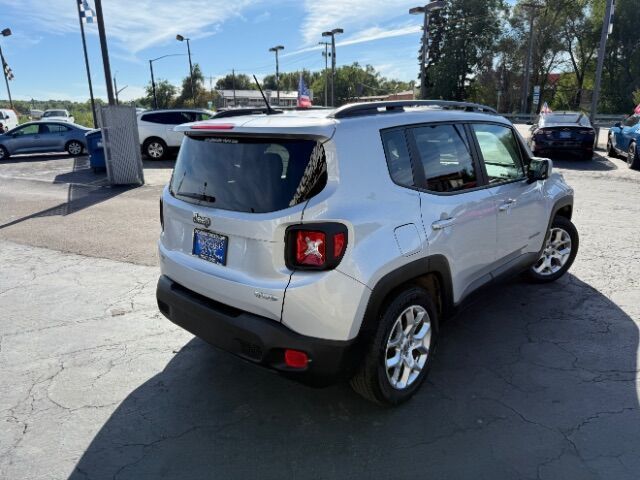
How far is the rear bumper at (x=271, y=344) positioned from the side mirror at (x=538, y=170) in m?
2.43

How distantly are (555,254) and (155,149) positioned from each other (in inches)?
559

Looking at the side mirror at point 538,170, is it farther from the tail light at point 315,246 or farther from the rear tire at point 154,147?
the rear tire at point 154,147

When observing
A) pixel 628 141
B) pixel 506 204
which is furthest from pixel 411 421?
pixel 628 141

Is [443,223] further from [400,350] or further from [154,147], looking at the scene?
[154,147]

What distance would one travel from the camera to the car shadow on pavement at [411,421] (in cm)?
252

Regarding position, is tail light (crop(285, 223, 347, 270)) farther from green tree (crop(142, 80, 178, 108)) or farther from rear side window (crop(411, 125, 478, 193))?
green tree (crop(142, 80, 178, 108))

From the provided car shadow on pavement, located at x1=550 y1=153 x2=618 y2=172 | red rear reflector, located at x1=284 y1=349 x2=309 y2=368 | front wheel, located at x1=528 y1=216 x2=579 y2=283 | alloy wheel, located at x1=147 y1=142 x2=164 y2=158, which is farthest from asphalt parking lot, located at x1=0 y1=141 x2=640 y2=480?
alloy wheel, located at x1=147 y1=142 x2=164 y2=158

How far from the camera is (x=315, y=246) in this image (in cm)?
248

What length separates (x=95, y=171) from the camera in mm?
13539

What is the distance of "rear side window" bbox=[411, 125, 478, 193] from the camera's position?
3.10m

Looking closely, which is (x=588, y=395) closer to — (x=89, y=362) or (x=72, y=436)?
(x=72, y=436)

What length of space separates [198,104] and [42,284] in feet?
256

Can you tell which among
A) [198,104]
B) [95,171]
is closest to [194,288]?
[95,171]

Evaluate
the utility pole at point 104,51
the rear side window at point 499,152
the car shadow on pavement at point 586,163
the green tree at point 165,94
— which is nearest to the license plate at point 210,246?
the rear side window at point 499,152
